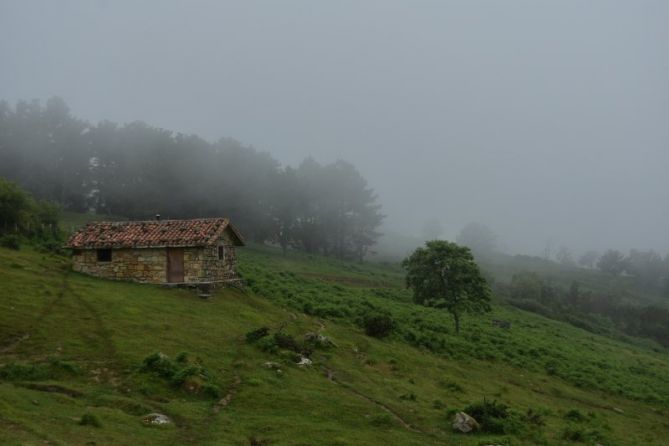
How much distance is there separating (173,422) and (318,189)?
8342cm

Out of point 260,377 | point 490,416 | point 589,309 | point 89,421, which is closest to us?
point 89,421

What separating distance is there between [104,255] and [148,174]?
4797cm

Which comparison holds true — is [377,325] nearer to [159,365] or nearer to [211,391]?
[211,391]

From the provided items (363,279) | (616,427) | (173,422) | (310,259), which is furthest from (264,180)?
(173,422)

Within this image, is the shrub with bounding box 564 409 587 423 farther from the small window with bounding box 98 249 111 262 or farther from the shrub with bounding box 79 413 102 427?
the small window with bounding box 98 249 111 262

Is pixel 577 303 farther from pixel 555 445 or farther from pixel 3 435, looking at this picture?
pixel 3 435

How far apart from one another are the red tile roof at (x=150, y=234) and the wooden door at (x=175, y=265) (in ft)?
2.40

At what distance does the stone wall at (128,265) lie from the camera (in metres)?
38.3

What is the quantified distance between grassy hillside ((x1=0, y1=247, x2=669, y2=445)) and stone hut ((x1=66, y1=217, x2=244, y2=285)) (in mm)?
1545

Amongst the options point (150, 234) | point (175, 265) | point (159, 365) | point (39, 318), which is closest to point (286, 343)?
point (159, 365)

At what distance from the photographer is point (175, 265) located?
38406mm

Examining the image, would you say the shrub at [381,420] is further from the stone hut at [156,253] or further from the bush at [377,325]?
the stone hut at [156,253]

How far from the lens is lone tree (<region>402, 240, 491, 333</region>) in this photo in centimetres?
4409

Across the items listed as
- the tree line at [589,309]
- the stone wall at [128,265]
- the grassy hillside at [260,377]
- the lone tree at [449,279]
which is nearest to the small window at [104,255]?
the stone wall at [128,265]
